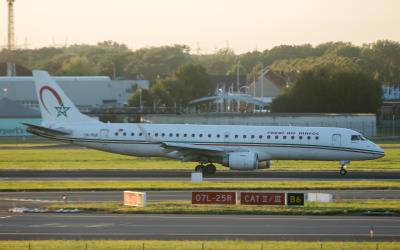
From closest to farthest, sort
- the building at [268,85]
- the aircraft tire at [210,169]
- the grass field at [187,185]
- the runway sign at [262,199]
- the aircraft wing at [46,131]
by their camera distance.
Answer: the runway sign at [262,199] < the grass field at [187,185] < the aircraft tire at [210,169] < the aircraft wing at [46,131] < the building at [268,85]

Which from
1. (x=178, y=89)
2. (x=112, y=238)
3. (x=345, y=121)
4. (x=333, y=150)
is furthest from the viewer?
(x=178, y=89)

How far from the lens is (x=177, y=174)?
2288 inches

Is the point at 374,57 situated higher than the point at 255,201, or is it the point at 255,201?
the point at 374,57

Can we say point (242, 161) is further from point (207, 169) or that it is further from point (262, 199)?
point (262, 199)

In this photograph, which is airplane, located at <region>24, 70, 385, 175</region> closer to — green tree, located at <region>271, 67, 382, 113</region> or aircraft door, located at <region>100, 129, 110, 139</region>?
aircraft door, located at <region>100, 129, 110, 139</region>

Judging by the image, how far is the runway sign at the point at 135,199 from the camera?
40406 mm

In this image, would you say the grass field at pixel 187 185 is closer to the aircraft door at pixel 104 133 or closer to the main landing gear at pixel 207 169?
the main landing gear at pixel 207 169

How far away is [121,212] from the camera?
39.0 metres

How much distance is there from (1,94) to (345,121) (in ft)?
206

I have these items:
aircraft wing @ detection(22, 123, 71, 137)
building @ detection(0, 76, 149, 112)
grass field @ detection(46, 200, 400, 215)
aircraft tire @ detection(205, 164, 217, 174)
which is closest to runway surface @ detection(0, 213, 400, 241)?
grass field @ detection(46, 200, 400, 215)

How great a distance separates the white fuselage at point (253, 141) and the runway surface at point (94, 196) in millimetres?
10354

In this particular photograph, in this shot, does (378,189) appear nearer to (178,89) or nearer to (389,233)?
(389,233)

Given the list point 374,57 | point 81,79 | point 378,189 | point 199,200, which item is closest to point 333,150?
point 378,189

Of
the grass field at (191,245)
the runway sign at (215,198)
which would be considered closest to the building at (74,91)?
the runway sign at (215,198)
